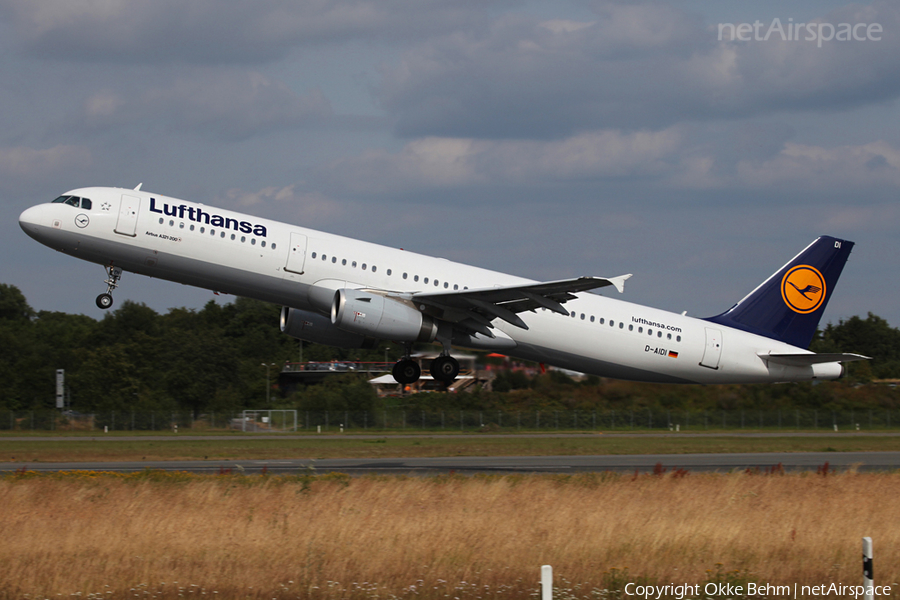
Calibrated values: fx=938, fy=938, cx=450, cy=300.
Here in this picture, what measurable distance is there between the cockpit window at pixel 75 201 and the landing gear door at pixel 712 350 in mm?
20723

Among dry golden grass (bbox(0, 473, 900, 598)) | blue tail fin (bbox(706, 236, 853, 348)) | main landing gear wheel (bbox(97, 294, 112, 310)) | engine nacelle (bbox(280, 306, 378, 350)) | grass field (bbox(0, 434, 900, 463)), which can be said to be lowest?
dry golden grass (bbox(0, 473, 900, 598))

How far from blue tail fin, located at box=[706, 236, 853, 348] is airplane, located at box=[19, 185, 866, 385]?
0.34ft

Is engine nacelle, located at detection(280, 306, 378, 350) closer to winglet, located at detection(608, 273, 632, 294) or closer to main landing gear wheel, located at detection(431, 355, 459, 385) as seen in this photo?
main landing gear wheel, located at detection(431, 355, 459, 385)

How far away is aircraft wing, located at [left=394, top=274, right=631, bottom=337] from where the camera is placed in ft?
86.0

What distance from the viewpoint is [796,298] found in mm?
34812

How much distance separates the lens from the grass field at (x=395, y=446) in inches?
1410

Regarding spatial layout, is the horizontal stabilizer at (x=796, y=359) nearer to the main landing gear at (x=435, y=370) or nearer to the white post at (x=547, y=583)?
the main landing gear at (x=435, y=370)

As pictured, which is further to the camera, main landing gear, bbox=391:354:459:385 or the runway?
main landing gear, bbox=391:354:459:385

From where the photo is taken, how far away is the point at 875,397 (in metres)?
51.3

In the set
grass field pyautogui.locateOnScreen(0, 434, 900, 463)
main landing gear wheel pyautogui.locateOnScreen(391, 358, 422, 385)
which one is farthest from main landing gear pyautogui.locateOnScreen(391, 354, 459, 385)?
grass field pyautogui.locateOnScreen(0, 434, 900, 463)

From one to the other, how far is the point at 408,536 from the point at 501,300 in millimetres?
12766

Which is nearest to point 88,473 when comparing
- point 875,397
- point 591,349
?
point 591,349

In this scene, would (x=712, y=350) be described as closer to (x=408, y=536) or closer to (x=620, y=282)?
(x=620, y=282)

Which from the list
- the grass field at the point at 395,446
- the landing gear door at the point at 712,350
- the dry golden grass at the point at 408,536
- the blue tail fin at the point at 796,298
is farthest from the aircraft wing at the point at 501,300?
the blue tail fin at the point at 796,298
